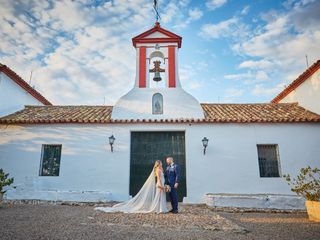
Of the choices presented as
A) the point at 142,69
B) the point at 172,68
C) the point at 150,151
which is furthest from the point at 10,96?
the point at 172,68

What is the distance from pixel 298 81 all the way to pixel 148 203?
9762 millimetres

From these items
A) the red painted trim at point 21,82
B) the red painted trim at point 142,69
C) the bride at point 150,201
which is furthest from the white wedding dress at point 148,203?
the red painted trim at point 21,82

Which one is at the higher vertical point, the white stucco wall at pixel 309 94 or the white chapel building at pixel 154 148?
the white stucco wall at pixel 309 94

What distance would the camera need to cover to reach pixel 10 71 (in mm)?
11094

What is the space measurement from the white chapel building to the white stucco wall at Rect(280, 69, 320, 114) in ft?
2.01

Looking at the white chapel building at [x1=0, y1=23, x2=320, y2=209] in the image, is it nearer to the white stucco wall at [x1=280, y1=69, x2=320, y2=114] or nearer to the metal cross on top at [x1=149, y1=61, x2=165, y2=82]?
the metal cross on top at [x1=149, y1=61, x2=165, y2=82]

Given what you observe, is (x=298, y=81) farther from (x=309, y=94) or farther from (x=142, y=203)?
(x=142, y=203)

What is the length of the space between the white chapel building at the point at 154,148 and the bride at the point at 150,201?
1930 mm

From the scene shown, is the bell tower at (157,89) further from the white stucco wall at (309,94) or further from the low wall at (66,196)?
the white stucco wall at (309,94)

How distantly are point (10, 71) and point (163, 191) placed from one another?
9.56 m

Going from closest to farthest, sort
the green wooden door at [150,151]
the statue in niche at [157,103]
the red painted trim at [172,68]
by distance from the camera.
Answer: the green wooden door at [150,151]
the statue in niche at [157,103]
the red painted trim at [172,68]

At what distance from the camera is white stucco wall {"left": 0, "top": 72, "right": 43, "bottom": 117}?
36.3 feet

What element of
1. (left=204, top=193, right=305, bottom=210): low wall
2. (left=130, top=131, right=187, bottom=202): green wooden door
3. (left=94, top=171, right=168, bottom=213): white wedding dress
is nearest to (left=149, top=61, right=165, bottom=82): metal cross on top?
(left=130, top=131, right=187, bottom=202): green wooden door

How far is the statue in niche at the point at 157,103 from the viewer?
1045cm
